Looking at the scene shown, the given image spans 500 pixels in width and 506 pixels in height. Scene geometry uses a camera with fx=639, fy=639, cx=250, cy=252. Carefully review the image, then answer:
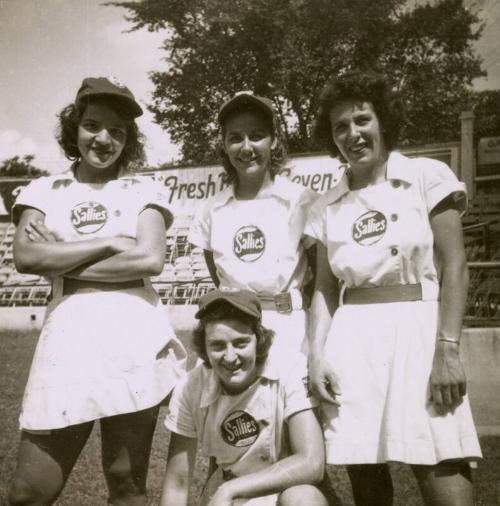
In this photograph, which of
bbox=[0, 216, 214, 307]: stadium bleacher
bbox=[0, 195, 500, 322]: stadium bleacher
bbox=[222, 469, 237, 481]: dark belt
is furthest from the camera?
bbox=[0, 216, 214, 307]: stadium bleacher

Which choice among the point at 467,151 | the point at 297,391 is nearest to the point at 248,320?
the point at 297,391

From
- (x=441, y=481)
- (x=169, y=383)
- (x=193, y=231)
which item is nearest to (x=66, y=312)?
(x=169, y=383)

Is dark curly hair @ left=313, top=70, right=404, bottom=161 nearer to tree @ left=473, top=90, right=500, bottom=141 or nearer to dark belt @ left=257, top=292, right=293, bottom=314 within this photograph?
dark belt @ left=257, top=292, right=293, bottom=314

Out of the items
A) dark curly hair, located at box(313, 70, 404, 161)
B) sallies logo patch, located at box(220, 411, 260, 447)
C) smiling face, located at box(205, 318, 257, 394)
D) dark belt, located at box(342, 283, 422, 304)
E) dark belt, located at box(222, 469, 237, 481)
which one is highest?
dark curly hair, located at box(313, 70, 404, 161)

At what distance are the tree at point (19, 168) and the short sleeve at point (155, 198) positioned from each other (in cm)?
1660

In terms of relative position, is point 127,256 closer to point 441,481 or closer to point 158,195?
point 158,195

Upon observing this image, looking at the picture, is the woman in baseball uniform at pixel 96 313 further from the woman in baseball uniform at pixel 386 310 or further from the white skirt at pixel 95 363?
the woman in baseball uniform at pixel 386 310

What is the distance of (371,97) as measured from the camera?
249 centimetres

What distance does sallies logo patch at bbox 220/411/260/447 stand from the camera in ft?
8.23

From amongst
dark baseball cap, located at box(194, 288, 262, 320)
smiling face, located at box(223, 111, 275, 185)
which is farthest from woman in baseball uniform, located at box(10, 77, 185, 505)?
smiling face, located at box(223, 111, 275, 185)

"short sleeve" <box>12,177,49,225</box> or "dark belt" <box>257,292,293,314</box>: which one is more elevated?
"short sleeve" <box>12,177,49,225</box>

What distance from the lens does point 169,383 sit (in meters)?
2.66

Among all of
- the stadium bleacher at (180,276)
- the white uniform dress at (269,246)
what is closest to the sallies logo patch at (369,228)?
the white uniform dress at (269,246)

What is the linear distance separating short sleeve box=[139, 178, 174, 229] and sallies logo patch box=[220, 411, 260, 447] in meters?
0.93
